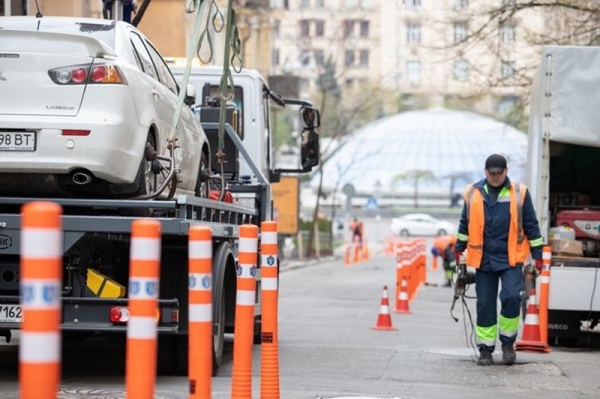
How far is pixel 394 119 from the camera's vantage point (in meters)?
121

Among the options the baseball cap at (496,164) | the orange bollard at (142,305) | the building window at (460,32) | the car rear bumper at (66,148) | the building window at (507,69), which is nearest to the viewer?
the orange bollard at (142,305)

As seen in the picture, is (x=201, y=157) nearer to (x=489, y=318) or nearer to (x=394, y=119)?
(x=489, y=318)

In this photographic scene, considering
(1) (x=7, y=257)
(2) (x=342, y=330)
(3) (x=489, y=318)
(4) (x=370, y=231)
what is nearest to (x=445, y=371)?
(3) (x=489, y=318)

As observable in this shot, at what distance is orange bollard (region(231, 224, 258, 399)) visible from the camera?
26.1ft

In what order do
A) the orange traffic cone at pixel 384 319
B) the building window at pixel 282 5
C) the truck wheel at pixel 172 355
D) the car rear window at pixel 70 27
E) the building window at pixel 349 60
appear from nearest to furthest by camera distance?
the car rear window at pixel 70 27 → the truck wheel at pixel 172 355 → the orange traffic cone at pixel 384 319 → the building window at pixel 282 5 → the building window at pixel 349 60

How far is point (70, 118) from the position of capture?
958cm

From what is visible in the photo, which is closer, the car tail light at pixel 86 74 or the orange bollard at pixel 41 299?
the orange bollard at pixel 41 299

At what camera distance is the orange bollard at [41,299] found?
442 centimetres

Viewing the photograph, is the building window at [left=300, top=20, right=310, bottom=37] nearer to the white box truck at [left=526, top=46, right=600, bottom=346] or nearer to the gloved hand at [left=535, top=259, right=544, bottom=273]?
the white box truck at [left=526, top=46, right=600, bottom=346]

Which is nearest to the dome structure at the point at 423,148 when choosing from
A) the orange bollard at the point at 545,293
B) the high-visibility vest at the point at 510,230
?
the orange bollard at the point at 545,293

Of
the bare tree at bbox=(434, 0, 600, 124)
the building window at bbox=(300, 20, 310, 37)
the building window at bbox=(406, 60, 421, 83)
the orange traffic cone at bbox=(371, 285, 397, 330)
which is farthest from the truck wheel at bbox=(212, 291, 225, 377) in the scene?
the building window at bbox=(406, 60, 421, 83)

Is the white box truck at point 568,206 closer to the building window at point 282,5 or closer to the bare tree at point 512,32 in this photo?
the bare tree at point 512,32

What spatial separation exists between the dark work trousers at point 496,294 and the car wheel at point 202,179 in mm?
2576

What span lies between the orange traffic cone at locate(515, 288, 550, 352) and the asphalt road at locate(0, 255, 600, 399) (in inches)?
5.8
